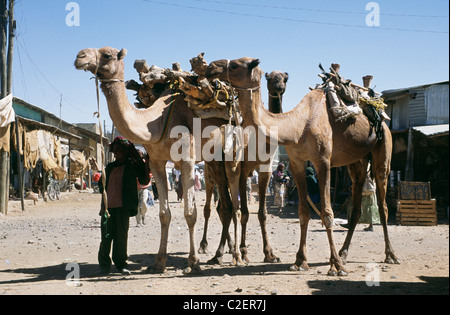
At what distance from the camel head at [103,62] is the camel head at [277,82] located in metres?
2.53

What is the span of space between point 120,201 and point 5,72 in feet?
38.5

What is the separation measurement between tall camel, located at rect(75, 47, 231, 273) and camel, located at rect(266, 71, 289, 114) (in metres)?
0.95

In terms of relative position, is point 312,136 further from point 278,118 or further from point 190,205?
point 190,205

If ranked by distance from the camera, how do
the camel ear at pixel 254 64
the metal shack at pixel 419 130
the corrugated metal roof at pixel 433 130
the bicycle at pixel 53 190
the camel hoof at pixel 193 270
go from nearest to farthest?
the camel ear at pixel 254 64, the camel hoof at pixel 193 270, the corrugated metal roof at pixel 433 130, the metal shack at pixel 419 130, the bicycle at pixel 53 190

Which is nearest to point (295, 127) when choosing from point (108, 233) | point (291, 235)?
point (108, 233)

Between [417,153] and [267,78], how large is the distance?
1113cm

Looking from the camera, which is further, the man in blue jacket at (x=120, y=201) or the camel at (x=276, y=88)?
the camel at (x=276, y=88)

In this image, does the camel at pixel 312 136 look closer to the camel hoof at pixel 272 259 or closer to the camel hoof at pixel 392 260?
the camel hoof at pixel 392 260

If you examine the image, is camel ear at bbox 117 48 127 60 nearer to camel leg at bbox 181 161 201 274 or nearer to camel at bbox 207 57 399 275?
camel at bbox 207 57 399 275

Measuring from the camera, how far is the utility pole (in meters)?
15.5

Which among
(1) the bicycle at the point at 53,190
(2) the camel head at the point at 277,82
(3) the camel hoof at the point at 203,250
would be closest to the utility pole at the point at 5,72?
(1) the bicycle at the point at 53,190

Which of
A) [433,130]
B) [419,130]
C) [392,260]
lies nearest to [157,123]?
[392,260]

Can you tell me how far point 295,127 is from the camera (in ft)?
20.7

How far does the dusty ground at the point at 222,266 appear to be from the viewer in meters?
5.36
